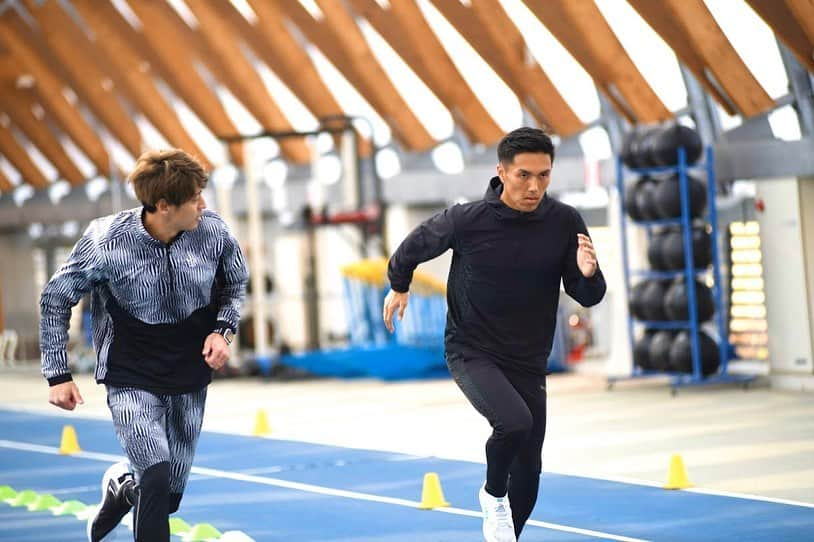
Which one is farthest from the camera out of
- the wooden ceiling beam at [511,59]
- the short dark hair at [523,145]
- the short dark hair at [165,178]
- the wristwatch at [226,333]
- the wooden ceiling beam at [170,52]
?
the wooden ceiling beam at [170,52]

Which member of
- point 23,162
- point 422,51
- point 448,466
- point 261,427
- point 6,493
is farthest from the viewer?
point 23,162

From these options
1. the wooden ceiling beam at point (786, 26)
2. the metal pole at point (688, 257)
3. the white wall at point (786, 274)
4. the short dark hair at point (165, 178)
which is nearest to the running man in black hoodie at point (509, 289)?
the short dark hair at point (165, 178)

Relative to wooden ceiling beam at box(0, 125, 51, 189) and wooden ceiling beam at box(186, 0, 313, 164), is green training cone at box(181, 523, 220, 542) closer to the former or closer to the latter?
wooden ceiling beam at box(186, 0, 313, 164)

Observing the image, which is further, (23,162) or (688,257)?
(23,162)

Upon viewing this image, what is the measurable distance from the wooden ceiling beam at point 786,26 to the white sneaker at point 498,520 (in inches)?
323

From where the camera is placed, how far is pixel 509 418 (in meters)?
5.40

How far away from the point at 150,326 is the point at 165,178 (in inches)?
20.2

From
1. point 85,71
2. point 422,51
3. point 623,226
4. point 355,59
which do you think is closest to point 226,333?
point 623,226

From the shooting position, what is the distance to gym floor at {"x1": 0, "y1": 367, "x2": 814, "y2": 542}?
710 centimetres

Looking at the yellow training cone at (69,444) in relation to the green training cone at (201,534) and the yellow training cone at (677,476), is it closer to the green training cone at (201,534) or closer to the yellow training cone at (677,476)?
the green training cone at (201,534)

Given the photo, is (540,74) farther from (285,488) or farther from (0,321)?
(0,321)

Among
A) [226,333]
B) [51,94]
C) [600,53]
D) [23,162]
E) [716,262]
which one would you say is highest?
[51,94]

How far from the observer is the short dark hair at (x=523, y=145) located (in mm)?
5375

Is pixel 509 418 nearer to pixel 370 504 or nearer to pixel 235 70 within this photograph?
pixel 370 504
